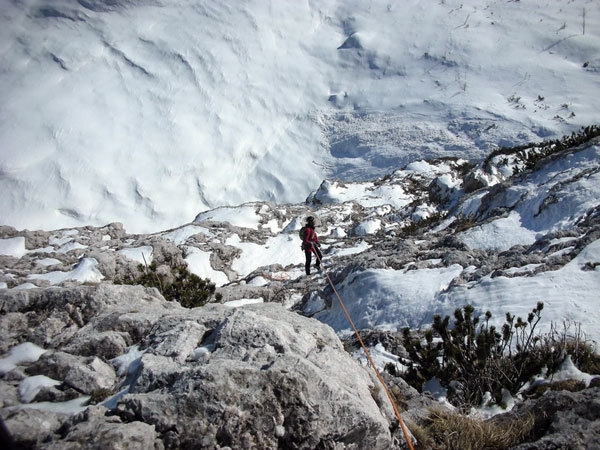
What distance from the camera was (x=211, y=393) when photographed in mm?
1912

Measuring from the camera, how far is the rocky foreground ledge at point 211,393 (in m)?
1.83

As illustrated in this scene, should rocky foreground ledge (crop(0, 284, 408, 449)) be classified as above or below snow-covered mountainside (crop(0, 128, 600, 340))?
above

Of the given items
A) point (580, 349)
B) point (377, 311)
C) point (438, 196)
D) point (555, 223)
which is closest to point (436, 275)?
point (377, 311)

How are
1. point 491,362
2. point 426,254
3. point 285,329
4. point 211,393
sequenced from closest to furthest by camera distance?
point 211,393 < point 285,329 < point 491,362 < point 426,254

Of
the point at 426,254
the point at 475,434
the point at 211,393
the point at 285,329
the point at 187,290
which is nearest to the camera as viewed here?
the point at 211,393

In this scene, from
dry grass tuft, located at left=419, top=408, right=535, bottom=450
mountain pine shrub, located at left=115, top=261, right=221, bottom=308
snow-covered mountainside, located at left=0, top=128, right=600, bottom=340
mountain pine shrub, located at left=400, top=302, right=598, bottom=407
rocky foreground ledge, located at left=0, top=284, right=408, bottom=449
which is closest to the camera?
rocky foreground ledge, located at left=0, top=284, right=408, bottom=449

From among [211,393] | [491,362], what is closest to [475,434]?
[491,362]

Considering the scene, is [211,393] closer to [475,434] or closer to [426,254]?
[475,434]

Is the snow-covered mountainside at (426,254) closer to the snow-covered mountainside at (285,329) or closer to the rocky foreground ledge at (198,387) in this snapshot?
the snow-covered mountainside at (285,329)

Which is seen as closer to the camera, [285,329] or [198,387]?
[198,387]

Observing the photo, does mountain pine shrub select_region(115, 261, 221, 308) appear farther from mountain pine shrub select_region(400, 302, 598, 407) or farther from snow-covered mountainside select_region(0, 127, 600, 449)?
mountain pine shrub select_region(400, 302, 598, 407)

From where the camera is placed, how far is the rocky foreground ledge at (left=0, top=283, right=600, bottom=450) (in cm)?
183

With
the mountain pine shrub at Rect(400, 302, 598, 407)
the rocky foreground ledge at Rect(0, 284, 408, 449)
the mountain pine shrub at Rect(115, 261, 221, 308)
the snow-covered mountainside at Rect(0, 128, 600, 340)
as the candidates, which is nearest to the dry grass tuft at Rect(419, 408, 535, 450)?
the rocky foreground ledge at Rect(0, 284, 408, 449)

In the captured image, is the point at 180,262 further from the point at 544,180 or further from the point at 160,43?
the point at 160,43
